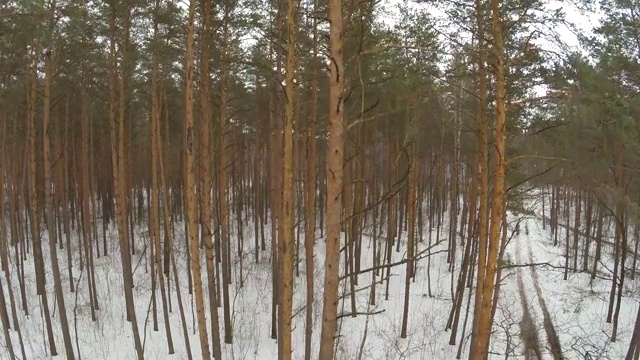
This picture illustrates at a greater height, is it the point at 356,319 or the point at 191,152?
the point at 191,152

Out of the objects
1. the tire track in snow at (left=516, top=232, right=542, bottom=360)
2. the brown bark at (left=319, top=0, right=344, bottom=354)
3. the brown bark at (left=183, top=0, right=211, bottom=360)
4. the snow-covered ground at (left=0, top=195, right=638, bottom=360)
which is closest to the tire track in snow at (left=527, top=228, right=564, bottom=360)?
the snow-covered ground at (left=0, top=195, right=638, bottom=360)

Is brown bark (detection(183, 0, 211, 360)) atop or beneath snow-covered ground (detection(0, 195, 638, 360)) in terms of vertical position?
atop

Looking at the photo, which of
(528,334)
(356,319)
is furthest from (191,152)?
(528,334)

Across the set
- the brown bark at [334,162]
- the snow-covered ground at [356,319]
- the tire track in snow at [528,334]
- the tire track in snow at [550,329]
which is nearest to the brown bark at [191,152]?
the brown bark at [334,162]

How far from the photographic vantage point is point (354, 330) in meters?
14.2

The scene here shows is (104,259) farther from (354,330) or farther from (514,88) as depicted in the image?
(514,88)

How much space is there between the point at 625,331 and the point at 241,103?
1412cm

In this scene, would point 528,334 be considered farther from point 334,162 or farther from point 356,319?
point 334,162

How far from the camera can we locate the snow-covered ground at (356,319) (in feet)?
41.6

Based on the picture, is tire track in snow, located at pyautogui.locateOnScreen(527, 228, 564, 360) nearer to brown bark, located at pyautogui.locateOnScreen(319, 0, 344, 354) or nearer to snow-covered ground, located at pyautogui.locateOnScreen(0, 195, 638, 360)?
snow-covered ground, located at pyautogui.locateOnScreen(0, 195, 638, 360)

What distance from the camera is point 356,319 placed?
49.3 feet

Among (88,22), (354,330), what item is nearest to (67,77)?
(88,22)

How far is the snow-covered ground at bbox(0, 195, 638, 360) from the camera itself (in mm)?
12680

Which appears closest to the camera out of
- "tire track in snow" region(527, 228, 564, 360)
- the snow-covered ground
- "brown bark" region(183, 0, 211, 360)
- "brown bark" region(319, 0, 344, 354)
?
"brown bark" region(319, 0, 344, 354)
